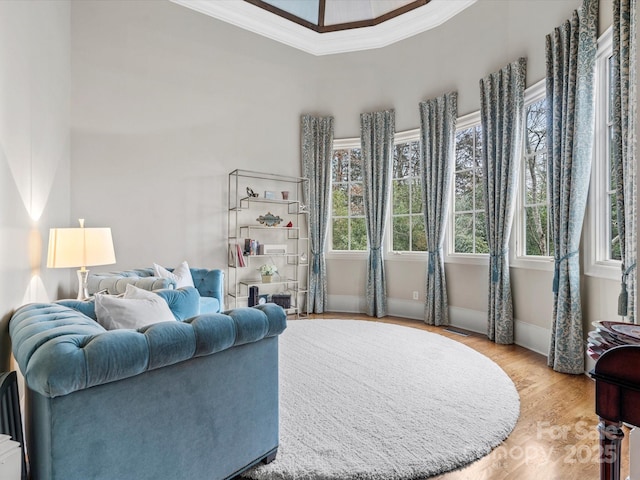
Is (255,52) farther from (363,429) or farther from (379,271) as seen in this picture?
(363,429)

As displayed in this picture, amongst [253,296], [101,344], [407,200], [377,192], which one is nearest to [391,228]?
[407,200]

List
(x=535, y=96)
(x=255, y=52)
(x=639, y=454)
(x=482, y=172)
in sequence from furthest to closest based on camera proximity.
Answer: (x=255, y=52)
(x=482, y=172)
(x=535, y=96)
(x=639, y=454)

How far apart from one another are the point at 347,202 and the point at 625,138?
3.41m

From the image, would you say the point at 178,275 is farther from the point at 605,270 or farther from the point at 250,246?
the point at 605,270

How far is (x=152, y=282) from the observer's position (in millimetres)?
2420

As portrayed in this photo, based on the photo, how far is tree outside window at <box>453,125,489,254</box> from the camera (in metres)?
4.12

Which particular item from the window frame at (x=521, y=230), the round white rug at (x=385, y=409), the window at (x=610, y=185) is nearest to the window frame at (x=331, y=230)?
the round white rug at (x=385, y=409)

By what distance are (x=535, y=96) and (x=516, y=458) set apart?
3.21 meters

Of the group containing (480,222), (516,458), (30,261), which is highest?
(480,222)

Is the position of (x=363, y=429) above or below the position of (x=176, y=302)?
below

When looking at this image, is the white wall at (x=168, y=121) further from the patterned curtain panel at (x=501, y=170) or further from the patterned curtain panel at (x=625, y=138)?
the patterned curtain panel at (x=625, y=138)

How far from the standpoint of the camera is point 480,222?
4.13 m

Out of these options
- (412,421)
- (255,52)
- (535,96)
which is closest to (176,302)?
(412,421)

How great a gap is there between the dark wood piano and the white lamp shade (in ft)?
9.43
